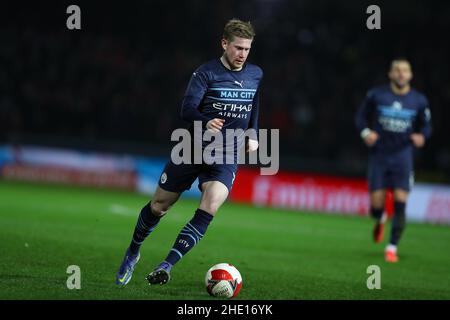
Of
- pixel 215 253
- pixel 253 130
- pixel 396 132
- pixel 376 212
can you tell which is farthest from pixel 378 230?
pixel 253 130

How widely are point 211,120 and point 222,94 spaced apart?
17.8 inches

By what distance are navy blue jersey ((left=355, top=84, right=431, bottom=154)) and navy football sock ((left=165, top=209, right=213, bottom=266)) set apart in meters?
5.37

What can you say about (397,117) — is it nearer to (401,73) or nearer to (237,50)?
(401,73)

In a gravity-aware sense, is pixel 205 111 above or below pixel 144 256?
above

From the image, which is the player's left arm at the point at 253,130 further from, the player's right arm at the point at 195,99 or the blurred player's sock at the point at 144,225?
the blurred player's sock at the point at 144,225

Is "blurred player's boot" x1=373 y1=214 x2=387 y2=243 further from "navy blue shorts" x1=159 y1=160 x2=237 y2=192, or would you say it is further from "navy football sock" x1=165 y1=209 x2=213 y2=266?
"navy football sock" x1=165 y1=209 x2=213 y2=266

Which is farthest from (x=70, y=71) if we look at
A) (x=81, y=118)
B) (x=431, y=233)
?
(x=431, y=233)

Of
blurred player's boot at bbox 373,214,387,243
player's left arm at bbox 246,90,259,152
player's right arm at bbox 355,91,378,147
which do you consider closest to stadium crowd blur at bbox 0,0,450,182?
blurred player's boot at bbox 373,214,387,243

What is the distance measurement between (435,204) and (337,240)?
668cm

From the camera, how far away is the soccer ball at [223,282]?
7.32m

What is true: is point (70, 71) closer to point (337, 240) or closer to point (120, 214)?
point (120, 214)

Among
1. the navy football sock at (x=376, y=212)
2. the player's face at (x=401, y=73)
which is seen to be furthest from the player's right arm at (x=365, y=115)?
the navy football sock at (x=376, y=212)

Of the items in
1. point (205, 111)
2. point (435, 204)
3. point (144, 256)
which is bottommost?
point (435, 204)

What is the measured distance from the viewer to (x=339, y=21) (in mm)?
25688
